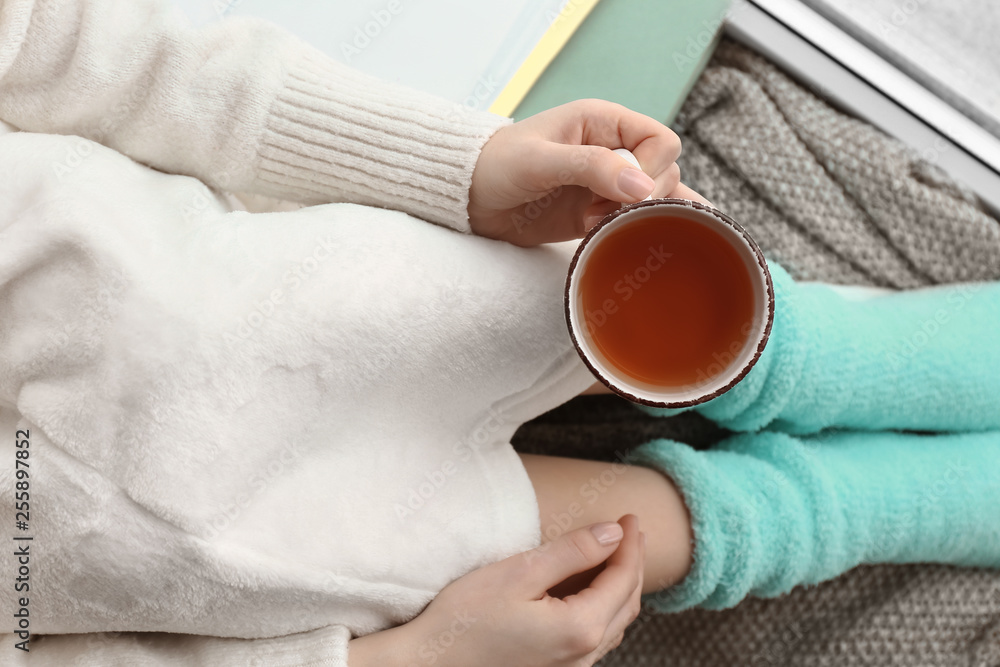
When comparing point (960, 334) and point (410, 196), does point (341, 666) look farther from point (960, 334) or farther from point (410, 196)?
point (960, 334)

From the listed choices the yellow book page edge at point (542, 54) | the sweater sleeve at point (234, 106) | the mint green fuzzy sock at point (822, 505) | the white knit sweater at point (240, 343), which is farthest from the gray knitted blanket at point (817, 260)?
the sweater sleeve at point (234, 106)

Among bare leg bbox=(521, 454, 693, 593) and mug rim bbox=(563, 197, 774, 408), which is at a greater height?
mug rim bbox=(563, 197, 774, 408)

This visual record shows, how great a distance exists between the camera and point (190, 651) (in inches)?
24.8

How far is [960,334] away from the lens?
0.84m

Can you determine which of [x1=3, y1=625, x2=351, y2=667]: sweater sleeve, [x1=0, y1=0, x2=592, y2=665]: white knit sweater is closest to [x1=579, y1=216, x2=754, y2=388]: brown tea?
[x1=0, y1=0, x2=592, y2=665]: white knit sweater

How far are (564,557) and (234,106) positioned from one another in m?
0.51

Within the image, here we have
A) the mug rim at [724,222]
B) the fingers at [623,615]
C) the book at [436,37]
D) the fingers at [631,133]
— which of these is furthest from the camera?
the book at [436,37]

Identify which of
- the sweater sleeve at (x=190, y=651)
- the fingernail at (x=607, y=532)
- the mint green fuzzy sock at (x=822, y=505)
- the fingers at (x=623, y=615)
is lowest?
the sweater sleeve at (x=190, y=651)

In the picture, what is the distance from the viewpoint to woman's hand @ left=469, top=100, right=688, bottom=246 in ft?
1.74

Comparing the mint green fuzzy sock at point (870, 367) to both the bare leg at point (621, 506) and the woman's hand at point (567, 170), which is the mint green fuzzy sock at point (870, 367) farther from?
the woman's hand at point (567, 170)

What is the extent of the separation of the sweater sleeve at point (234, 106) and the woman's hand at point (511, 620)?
12.5 inches

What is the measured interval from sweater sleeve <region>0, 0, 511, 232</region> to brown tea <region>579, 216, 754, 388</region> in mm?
170

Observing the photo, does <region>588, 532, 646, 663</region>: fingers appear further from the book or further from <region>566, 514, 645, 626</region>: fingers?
the book

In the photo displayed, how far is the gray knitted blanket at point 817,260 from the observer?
887mm
